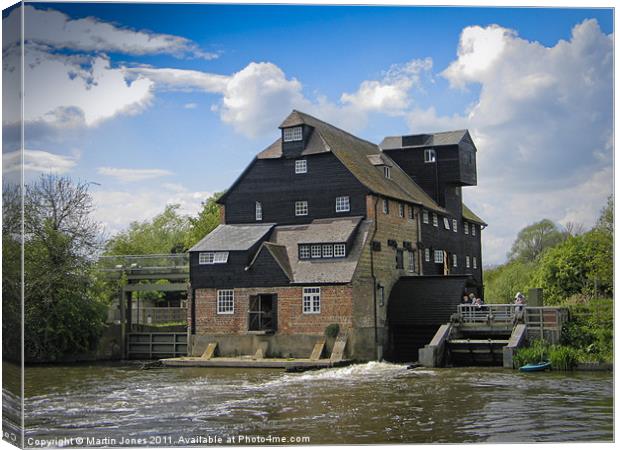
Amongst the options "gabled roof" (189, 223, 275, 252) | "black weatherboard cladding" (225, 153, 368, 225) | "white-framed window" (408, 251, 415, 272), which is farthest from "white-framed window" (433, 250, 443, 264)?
"gabled roof" (189, 223, 275, 252)

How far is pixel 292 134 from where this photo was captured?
3238 centimetres

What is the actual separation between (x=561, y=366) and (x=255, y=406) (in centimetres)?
1065

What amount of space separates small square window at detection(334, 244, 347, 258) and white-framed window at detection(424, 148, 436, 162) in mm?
10259

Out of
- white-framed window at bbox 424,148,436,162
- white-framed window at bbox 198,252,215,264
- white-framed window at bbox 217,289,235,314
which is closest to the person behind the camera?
white-framed window at bbox 217,289,235,314

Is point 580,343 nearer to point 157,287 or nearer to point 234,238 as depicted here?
point 234,238

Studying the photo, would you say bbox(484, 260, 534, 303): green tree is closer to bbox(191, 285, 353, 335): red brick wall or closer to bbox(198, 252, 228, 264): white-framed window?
bbox(191, 285, 353, 335): red brick wall

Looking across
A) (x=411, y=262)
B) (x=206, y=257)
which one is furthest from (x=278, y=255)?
(x=411, y=262)

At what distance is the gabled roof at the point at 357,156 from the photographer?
31922 mm

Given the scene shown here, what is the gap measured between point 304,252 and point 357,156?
5.86m

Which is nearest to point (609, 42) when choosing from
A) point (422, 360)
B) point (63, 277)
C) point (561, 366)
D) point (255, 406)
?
point (255, 406)

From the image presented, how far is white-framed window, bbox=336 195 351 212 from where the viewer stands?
31.5m

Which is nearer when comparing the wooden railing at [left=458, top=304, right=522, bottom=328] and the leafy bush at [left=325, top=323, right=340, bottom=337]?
the wooden railing at [left=458, top=304, right=522, bottom=328]

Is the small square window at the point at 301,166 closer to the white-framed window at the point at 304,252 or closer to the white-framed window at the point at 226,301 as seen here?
the white-framed window at the point at 304,252

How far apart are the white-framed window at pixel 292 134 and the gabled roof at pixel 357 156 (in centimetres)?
25
